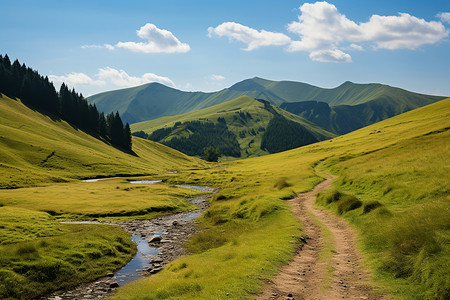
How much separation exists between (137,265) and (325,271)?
61.0ft

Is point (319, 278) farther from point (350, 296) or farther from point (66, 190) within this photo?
point (66, 190)

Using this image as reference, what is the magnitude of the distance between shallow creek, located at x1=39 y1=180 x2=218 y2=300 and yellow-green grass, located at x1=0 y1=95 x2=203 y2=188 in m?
49.7

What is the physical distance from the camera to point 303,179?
71.8m

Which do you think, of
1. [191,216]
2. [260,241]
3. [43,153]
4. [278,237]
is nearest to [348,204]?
[278,237]

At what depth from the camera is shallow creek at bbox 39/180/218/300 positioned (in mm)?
23969

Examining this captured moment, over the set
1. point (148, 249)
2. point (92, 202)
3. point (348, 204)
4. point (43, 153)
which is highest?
point (43, 153)

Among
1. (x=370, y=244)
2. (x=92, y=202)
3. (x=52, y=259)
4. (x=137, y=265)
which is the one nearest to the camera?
(x=370, y=244)

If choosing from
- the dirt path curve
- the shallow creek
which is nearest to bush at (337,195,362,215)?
the dirt path curve

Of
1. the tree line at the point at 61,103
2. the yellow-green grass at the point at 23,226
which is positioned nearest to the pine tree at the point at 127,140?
the tree line at the point at 61,103

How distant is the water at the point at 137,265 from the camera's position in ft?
87.5

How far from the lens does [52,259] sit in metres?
26.7

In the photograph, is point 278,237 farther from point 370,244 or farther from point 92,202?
point 92,202

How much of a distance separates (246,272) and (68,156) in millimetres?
119093

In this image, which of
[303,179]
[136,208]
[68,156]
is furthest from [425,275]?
[68,156]
